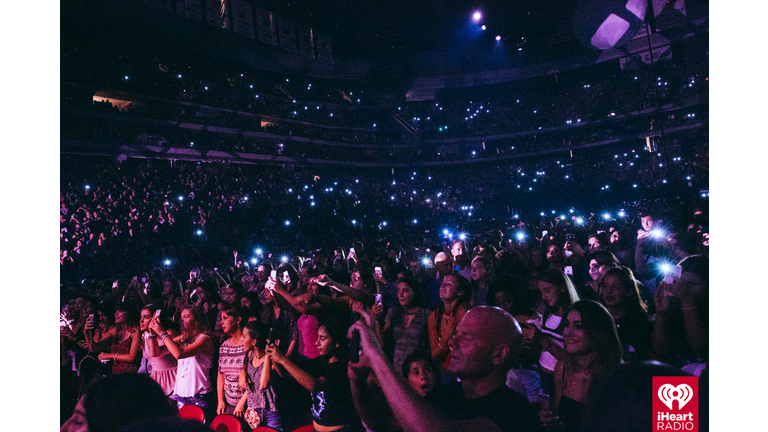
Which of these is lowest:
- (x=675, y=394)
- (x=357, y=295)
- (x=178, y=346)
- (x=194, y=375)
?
(x=194, y=375)

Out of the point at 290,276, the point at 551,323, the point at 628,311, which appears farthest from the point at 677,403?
the point at 290,276

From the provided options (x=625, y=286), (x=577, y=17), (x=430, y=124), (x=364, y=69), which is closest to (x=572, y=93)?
(x=430, y=124)

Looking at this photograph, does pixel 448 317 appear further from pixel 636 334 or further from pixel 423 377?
pixel 636 334

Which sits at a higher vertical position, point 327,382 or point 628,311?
point 628,311

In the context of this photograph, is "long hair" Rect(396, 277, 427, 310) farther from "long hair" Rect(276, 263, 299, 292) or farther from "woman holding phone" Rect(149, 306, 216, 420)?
"long hair" Rect(276, 263, 299, 292)

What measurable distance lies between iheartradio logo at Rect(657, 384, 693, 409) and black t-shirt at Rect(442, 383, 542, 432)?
→ 1.74ft

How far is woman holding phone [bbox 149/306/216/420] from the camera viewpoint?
3.62 meters

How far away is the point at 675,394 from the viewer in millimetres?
1918

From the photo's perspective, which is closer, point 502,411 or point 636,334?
point 502,411

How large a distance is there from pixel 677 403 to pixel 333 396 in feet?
6.48

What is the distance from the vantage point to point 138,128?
63.3ft

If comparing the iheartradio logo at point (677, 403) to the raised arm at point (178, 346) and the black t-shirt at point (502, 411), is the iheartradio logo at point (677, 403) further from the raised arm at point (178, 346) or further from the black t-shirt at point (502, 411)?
the raised arm at point (178, 346)

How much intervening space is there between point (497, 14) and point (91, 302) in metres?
22.1
